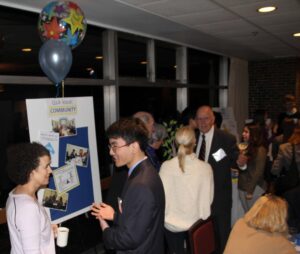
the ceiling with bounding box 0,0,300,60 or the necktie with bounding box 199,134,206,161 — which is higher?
the ceiling with bounding box 0,0,300,60

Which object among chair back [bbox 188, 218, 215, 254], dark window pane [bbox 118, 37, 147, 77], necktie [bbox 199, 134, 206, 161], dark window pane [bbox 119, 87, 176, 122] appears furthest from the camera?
dark window pane [bbox 119, 87, 176, 122]

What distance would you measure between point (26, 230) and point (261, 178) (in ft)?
9.13

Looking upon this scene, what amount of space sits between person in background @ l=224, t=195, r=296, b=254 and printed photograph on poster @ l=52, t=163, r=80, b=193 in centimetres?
130

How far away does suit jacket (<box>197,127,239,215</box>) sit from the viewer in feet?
10.2

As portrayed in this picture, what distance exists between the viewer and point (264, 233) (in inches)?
68.1

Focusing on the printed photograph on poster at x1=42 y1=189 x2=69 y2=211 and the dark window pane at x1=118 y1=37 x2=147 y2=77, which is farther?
the dark window pane at x1=118 y1=37 x2=147 y2=77

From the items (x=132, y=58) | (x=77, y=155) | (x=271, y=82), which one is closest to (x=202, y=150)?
(x=77, y=155)

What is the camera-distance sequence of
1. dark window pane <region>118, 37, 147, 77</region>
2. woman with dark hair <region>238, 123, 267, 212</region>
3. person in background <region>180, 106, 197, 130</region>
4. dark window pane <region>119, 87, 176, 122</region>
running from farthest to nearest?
dark window pane <region>119, 87, 176, 122</region>
dark window pane <region>118, 37, 147, 77</region>
person in background <region>180, 106, 197, 130</region>
woman with dark hair <region>238, 123, 267, 212</region>

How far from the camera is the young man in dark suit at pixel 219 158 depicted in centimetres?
312

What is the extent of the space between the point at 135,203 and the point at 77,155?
1164 millimetres

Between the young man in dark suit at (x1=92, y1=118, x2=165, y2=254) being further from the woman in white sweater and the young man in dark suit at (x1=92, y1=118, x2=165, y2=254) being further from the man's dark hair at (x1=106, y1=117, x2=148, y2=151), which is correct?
the woman in white sweater

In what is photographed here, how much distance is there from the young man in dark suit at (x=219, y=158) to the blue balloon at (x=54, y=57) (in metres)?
1.51

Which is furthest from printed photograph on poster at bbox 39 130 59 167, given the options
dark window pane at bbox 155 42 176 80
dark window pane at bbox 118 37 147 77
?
dark window pane at bbox 155 42 176 80

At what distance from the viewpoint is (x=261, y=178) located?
12.0 ft
